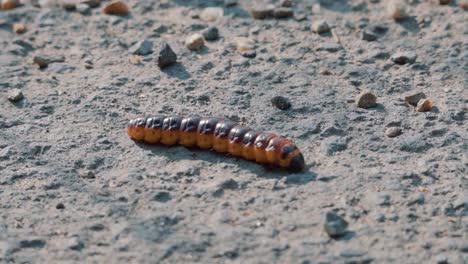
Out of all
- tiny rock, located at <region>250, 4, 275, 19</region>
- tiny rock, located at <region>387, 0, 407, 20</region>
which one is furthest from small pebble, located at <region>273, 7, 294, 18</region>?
tiny rock, located at <region>387, 0, 407, 20</region>

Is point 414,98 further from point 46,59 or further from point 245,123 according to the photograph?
point 46,59

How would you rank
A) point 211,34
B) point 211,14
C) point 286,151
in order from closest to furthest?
point 286,151, point 211,34, point 211,14

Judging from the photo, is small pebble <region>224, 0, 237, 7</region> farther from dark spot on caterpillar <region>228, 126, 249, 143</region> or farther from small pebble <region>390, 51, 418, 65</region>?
dark spot on caterpillar <region>228, 126, 249, 143</region>

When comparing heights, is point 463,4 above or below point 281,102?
above

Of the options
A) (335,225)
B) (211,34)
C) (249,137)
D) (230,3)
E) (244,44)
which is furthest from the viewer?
(230,3)

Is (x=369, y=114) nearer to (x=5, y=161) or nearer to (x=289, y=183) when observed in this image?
(x=289, y=183)

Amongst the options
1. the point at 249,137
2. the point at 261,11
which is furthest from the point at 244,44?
the point at 249,137

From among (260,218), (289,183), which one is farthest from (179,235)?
(289,183)
